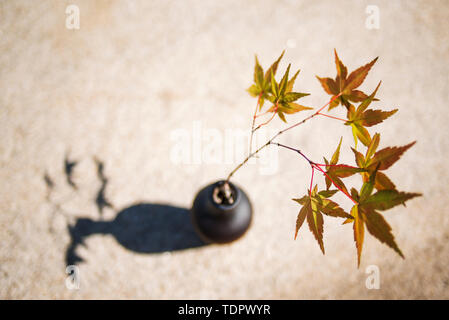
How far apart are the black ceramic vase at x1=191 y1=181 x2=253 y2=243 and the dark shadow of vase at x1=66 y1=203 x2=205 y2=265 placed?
0.29 m

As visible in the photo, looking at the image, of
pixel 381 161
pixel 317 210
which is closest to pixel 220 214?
pixel 317 210

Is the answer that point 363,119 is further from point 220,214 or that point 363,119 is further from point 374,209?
point 220,214

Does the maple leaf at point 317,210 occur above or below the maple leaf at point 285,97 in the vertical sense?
below

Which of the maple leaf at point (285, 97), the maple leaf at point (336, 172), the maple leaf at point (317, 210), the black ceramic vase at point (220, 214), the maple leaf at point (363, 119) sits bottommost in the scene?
the black ceramic vase at point (220, 214)

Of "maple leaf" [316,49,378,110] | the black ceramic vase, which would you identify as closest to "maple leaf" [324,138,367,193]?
"maple leaf" [316,49,378,110]

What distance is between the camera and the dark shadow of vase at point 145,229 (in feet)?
3.77

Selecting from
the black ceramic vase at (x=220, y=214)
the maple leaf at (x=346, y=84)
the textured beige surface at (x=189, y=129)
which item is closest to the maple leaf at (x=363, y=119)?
the maple leaf at (x=346, y=84)

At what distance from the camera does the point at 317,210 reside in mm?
497

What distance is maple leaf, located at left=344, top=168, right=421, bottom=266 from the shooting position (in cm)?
39

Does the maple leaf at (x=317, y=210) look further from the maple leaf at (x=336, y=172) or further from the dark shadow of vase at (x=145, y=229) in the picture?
the dark shadow of vase at (x=145, y=229)

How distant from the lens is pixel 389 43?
5.13 ft

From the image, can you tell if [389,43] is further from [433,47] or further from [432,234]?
[432,234]

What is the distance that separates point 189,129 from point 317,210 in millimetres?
908

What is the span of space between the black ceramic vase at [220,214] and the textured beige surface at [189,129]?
0.29 metres
